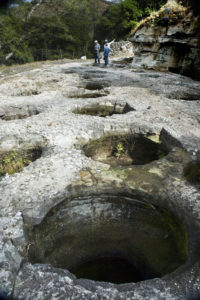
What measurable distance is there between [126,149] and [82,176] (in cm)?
217

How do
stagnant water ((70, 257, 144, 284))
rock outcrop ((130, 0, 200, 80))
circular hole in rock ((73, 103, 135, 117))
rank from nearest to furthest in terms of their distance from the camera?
1. stagnant water ((70, 257, 144, 284))
2. circular hole in rock ((73, 103, 135, 117))
3. rock outcrop ((130, 0, 200, 80))

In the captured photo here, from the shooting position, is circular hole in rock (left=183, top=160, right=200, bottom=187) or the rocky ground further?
circular hole in rock (left=183, top=160, right=200, bottom=187)

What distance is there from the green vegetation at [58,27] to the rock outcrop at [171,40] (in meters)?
9.55

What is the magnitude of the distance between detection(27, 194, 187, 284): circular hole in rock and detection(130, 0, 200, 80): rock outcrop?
421 inches

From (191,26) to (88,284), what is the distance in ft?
46.6

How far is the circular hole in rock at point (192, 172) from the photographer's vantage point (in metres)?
3.67

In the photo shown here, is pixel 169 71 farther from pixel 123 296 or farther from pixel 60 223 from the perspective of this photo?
pixel 123 296

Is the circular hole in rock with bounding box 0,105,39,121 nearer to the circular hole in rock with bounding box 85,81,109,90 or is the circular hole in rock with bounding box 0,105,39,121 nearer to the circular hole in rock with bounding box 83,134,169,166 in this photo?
the circular hole in rock with bounding box 83,134,169,166

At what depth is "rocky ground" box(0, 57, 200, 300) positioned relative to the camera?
197cm

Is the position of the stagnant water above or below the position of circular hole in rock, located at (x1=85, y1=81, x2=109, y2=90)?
below

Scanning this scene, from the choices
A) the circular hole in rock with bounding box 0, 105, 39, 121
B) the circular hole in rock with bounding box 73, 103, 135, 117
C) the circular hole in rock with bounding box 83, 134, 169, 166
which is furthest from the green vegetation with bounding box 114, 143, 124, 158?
the circular hole in rock with bounding box 0, 105, 39, 121

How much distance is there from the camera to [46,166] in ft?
12.1

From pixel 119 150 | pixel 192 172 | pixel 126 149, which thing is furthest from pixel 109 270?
pixel 126 149

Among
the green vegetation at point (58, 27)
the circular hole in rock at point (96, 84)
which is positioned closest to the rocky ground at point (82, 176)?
the circular hole in rock at point (96, 84)
